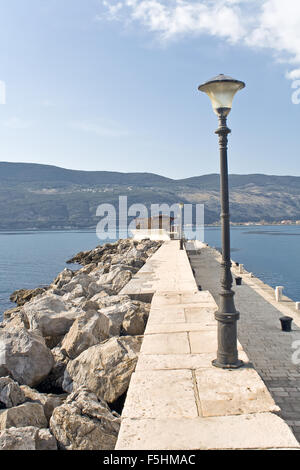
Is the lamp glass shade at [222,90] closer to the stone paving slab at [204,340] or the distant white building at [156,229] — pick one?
the stone paving slab at [204,340]

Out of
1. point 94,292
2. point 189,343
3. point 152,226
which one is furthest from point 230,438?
point 152,226

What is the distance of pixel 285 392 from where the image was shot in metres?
6.39

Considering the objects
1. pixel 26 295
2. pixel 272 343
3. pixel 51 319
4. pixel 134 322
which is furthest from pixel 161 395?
pixel 26 295

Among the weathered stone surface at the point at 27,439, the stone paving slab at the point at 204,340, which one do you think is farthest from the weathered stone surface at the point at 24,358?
the stone paving slab at the point at 204,340

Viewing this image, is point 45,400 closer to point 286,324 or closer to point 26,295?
point 286,324

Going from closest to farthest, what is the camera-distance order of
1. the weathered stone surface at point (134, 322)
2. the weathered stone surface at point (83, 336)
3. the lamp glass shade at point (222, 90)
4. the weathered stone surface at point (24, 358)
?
the lamp glass shade at point (222, 90), the weathered stone surface at point (24, 358), the weathered stone surface at point (83, 336), the weathered stone surface at point (134, 322)

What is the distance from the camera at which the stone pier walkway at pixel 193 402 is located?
10.2 ft

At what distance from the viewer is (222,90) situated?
15.4 ft

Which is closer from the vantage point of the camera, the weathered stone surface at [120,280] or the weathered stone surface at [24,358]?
the weathered stone surface at [24,358]

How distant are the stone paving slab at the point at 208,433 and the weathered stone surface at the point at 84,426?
64cm

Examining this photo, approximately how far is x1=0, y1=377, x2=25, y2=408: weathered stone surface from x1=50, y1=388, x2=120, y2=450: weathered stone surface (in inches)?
38.8

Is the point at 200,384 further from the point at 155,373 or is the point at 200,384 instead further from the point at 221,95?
the point at 221,95

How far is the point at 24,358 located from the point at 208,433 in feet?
11.7
